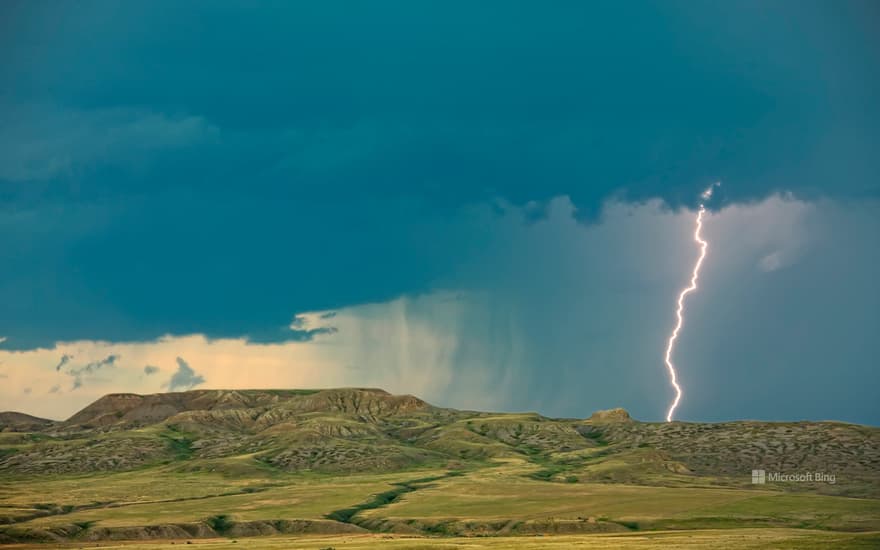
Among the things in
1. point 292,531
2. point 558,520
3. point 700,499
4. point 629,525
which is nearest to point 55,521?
point 292,531

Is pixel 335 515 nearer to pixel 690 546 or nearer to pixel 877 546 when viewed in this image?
pixel 690 546

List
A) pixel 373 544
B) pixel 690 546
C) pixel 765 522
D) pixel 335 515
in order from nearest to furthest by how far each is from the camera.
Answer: pixel 690 546, pixel 373 544, pixel 765 522, pixel 335 515

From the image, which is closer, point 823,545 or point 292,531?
point 823,545

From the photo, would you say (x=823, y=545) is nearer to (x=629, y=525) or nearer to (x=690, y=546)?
(x=690, y=546)

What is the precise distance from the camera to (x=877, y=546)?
91688 millimetres

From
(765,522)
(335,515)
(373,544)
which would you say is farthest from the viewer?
(335,515)

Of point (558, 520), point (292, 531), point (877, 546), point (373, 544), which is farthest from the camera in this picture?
point (292, 531)

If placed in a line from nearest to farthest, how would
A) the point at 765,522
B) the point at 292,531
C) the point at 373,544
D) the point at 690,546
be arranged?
the point at 690,546 < the point at 373,544 < the point at 765,522 < the point at 292,531

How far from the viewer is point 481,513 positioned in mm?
187500

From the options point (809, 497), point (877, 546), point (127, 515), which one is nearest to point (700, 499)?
point (809, 497)

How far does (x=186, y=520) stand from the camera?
190 m

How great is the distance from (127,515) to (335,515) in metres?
44.5

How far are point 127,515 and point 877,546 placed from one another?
155289mm

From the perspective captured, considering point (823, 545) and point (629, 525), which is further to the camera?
point (629, 525)
